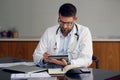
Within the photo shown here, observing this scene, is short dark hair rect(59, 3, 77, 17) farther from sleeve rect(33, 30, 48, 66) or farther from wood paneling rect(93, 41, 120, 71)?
wood paneling rect(93, 41, 120, 71)

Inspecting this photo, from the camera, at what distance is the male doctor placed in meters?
2.90

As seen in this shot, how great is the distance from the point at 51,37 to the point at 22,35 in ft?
7.23

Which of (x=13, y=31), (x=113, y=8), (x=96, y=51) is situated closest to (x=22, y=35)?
(x=13, y=31)

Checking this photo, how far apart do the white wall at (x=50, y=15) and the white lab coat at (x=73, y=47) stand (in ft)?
6.40

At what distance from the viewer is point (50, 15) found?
5.18m

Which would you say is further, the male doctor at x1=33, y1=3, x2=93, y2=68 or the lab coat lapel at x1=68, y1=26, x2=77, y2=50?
the lab coat lapel at x1=68, y1=26, x2=77, y2=50

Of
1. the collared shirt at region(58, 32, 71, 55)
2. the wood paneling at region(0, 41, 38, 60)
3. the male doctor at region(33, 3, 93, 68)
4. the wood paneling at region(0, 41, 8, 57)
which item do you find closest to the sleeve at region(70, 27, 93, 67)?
the male doctor at region(33, 3, 93, 68)

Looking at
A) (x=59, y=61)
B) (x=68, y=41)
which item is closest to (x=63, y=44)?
(x=68, y=41)

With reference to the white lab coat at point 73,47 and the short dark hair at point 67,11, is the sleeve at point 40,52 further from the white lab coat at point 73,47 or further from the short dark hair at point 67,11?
the short dark hair at point 67,11

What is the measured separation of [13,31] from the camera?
17.3ft

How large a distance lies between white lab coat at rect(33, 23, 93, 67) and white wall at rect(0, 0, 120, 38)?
1950 mm

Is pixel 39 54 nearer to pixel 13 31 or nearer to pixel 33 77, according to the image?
pixel 33 77

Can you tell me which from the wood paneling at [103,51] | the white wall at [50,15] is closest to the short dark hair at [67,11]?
the wood paneling at [103,51]

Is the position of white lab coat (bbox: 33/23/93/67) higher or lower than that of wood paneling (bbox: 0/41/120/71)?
higher
